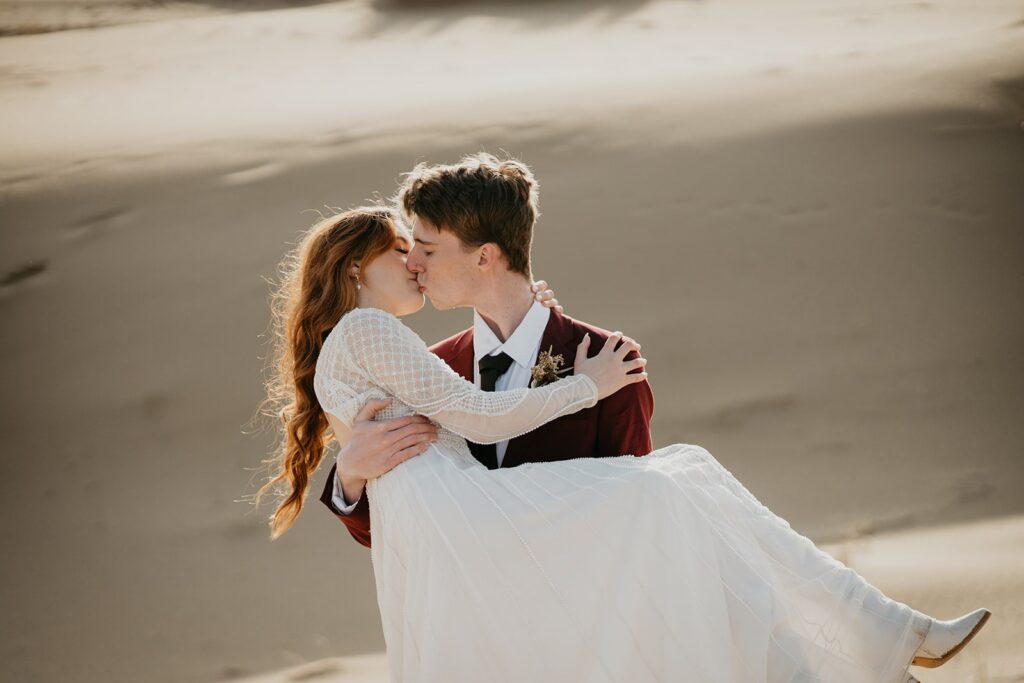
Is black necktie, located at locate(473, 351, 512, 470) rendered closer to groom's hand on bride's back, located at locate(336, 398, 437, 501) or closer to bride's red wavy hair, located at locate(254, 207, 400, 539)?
groom's hand on bride's back, located at locate(336, 398, 437, 501)

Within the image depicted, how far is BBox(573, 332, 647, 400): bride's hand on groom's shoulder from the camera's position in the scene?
398 centimetres

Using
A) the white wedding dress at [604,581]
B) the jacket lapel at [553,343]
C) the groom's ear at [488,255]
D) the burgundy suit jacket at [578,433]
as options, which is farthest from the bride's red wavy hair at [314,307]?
the jacket lapel at [553,343]

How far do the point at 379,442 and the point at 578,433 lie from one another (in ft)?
2.46

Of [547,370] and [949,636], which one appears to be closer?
[949,636]

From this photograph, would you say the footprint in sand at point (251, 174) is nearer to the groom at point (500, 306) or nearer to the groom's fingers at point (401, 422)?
the groom at point (500, 306)

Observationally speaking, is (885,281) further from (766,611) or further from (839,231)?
(766,611)

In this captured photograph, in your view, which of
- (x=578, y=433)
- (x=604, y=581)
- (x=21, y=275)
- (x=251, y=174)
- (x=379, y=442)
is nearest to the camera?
(x=604, y=581)

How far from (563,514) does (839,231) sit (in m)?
6.80

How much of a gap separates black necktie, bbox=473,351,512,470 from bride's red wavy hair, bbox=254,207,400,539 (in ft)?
1.77

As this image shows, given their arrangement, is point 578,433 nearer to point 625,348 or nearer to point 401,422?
point 625,348

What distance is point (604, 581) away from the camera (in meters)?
3.51

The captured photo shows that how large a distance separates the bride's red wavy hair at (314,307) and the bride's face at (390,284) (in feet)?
0.11

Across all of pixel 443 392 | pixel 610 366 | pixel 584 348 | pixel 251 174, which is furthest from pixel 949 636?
pixel 251 174

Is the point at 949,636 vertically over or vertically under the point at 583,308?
over
